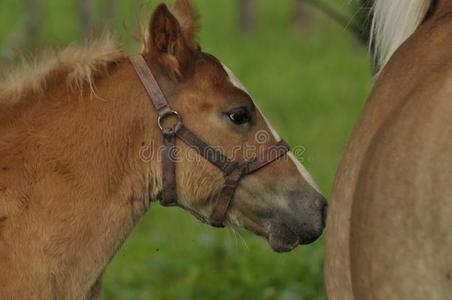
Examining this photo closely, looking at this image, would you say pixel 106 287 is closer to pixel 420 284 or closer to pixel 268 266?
pixel 268 266

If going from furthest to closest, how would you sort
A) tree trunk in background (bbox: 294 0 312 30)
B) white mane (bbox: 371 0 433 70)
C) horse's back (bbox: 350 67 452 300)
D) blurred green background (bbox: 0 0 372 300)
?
1. tree trunk in background (bbox: 294 0 312 30)
2. blurred green background (bbox: 0 0 372 300)
3. white mane (bbox: 371 0 433 70)
4. horse's back (bbox: 350 67 452 300)

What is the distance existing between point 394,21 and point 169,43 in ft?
3.27

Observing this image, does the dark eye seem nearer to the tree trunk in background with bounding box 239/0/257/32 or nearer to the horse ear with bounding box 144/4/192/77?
the horse ear with bounding box 144/4/192/77

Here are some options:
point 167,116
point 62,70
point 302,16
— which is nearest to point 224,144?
point 167,116

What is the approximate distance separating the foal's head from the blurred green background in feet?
0.73

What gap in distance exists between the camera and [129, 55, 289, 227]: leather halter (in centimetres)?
409

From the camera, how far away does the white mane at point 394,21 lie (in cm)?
346

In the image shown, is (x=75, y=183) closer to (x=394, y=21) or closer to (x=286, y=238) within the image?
(x=286, y=238)

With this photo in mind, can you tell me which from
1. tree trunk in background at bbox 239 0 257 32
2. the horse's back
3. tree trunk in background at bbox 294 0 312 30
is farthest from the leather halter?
tree trunk in background at bbox 294 0 312 30

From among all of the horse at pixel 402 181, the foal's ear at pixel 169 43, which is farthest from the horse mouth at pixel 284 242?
the horse at pixel 402 181

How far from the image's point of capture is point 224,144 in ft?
13.6

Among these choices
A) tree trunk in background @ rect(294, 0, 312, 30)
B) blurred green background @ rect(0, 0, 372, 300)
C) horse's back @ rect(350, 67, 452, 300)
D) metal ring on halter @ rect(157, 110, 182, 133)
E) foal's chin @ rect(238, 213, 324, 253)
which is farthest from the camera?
tree trunk in background @ rect(294, 0, 312, 30)

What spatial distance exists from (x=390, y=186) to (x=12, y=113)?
1728mm

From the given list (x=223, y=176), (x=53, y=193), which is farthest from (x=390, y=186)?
(x=53, y=193)
